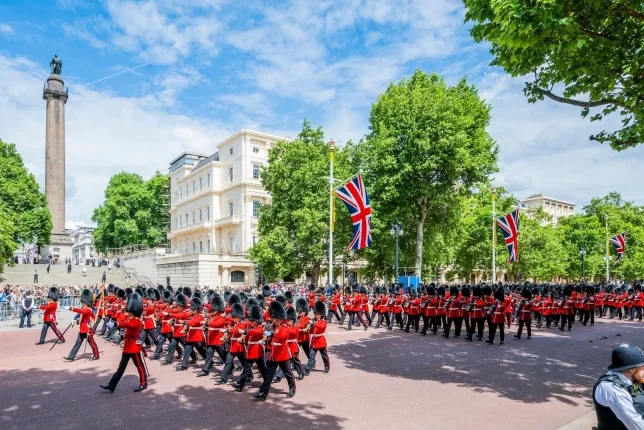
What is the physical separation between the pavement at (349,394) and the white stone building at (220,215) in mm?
32399

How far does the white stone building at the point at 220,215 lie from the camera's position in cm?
4625

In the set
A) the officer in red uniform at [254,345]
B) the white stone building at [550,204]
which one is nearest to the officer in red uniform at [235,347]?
the officer in red uniform at [254,345]

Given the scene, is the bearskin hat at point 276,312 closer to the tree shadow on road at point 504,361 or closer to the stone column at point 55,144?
the tree shadow on road at point 504,361

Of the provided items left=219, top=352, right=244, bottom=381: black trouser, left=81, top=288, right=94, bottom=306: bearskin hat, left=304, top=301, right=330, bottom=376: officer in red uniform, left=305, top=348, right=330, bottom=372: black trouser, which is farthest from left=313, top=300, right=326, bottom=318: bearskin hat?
left=81, top=288, right=94, bottom=306: bearskin hat

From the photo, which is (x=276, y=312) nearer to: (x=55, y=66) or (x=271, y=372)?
(x=271, y=372)

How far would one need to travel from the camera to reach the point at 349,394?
9.10 meters

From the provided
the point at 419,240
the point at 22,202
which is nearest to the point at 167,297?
the point at 419,240

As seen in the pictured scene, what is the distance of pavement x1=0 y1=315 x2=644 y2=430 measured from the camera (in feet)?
24.7

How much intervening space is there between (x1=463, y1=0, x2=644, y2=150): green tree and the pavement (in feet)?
18.7

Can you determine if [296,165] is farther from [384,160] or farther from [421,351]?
[421,351]

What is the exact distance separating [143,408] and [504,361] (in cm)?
881

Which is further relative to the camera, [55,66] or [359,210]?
[55,66]

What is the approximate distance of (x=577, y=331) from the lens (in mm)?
19406

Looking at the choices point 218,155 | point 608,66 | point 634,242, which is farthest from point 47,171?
point 634,242
